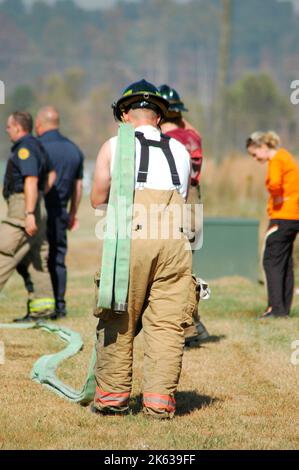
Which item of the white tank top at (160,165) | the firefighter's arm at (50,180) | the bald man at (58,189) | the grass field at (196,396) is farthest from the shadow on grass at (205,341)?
the white tank top at (160,165)

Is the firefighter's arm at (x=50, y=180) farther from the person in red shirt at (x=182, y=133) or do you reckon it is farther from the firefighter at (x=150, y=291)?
the firefighter at (x=150, y=291)

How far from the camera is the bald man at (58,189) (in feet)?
35.4

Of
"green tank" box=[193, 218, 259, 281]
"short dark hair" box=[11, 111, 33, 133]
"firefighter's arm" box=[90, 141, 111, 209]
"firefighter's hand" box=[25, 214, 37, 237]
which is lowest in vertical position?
"green tank" box=[193, 218, 259, 281]

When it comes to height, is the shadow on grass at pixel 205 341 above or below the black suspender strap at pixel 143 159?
below

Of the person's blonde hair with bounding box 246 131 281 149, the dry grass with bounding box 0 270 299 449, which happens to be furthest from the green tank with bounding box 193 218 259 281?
the person's blonde hair with bounding box 246 131 281 149

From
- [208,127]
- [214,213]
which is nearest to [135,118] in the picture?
[214,213]

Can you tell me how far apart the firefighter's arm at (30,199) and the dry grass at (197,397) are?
0.99 metres

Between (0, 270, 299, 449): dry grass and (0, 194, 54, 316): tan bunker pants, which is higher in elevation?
(0, 194, 54, 316): tan bunker pants

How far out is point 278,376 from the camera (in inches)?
313

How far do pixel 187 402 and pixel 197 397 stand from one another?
0.65 feet

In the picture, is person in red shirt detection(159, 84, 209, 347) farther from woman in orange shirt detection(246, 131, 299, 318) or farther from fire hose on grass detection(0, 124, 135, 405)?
fire hose on grass detection(0, 124, 135, 405)

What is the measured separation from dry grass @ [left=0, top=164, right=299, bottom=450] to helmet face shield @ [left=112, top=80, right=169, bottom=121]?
1883 mm

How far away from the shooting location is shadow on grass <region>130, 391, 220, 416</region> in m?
6.74
